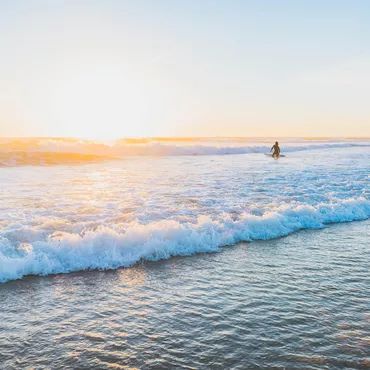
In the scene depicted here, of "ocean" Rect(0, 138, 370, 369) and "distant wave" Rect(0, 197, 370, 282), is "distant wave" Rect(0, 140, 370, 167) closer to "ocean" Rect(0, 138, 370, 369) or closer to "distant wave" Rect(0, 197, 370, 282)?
"ocean" Rect(0, 138, 370, 369)

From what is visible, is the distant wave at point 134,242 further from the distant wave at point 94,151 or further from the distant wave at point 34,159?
the distant wave at point 94,151

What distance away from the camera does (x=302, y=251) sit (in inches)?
389

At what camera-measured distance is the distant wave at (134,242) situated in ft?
27.9

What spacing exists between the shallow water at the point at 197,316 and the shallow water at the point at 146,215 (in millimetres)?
699

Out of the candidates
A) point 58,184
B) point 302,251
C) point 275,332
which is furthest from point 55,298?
point 58,184

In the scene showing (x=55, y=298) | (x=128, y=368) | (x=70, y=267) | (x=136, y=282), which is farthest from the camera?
(x=70, y=267)

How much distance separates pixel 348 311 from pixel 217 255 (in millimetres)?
3873

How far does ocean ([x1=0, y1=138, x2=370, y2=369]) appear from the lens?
5242 mm

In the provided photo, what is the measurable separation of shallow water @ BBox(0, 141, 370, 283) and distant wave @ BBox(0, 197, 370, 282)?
0.9 inches

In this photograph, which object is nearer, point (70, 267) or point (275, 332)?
point (275, 332)

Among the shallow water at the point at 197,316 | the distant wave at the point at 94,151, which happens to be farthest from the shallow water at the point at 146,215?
the distant wave at the point at 94,151

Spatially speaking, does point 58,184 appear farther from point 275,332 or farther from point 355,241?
point 275,332

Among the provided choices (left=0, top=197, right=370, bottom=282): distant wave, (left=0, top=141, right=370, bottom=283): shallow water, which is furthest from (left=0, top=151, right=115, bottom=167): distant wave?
(left=0, top=197, right=370, bottom=282): distant wave

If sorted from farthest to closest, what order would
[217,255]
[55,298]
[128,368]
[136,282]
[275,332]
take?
[217,255] < [136,282] < [55,298] < [275,332] < [128,368]
